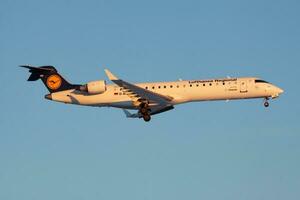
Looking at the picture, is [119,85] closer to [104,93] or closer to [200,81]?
[104,93]

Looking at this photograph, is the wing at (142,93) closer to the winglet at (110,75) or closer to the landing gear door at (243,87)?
the winglet at (110,75)

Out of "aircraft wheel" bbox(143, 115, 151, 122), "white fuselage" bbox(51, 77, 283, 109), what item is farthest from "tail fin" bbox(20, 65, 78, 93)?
"aircraft wheel" bbox(143, 115, 151, 122)

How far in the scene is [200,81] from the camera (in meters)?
54.8

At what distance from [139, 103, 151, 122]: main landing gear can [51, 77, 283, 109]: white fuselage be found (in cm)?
60

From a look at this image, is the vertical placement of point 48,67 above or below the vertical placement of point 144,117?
above

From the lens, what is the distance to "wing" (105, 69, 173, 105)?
51844 mm

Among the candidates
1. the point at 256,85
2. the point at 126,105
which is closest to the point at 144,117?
the point at 126,105

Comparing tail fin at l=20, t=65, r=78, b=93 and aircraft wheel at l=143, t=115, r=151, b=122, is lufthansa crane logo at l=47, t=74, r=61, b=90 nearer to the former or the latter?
tail fin at l=20, t=65, r=78, b=93

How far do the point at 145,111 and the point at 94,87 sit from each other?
4.21 m

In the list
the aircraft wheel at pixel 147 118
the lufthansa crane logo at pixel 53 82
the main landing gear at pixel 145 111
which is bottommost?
the aircraft wheel at pixel 147 118

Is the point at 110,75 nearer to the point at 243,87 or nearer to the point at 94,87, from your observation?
the point at 94,87

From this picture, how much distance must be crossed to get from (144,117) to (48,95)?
7590 millimetres

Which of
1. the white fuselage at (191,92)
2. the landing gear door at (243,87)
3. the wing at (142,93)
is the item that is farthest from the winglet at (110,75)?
the landing gear door at (243,87)

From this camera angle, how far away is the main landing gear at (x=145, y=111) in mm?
55156
